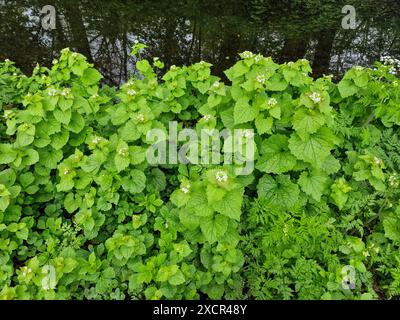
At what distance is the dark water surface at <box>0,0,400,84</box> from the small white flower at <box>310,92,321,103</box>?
2.78 meters

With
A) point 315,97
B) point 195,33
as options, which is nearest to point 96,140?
point 315,97

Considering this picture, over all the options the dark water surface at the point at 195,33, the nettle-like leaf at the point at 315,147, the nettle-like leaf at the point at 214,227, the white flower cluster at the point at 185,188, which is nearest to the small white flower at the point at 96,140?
the white flower cluster at the point at 185,188

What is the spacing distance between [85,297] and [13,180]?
945 mm

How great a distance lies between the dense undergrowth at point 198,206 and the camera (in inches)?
88.8

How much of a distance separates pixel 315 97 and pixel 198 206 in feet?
3.30

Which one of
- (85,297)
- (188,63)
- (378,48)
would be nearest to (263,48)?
(188,63)

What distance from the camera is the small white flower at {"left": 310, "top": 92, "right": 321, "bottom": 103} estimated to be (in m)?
2.24

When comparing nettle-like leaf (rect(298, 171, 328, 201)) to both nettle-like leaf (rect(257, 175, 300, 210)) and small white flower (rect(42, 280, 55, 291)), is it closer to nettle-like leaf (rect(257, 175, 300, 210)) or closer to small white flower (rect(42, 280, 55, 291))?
nettle-like leaf (rect(257, 175, 300, 210))

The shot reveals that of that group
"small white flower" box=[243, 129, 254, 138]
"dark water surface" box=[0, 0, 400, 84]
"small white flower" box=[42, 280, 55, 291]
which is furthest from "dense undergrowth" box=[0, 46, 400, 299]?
"dark water surface" box=[0, 0, 400, 84]

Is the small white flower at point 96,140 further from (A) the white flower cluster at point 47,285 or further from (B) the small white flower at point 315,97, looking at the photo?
(B) the small white flower at point 315,97

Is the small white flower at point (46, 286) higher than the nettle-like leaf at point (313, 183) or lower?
lower

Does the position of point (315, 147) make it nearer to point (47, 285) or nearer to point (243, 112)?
point (243, 112)

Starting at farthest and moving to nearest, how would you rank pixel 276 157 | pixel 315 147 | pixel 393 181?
pixel 393 181 → pixel 276 157 → pixel 315 147

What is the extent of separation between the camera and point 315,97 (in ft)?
7.42
